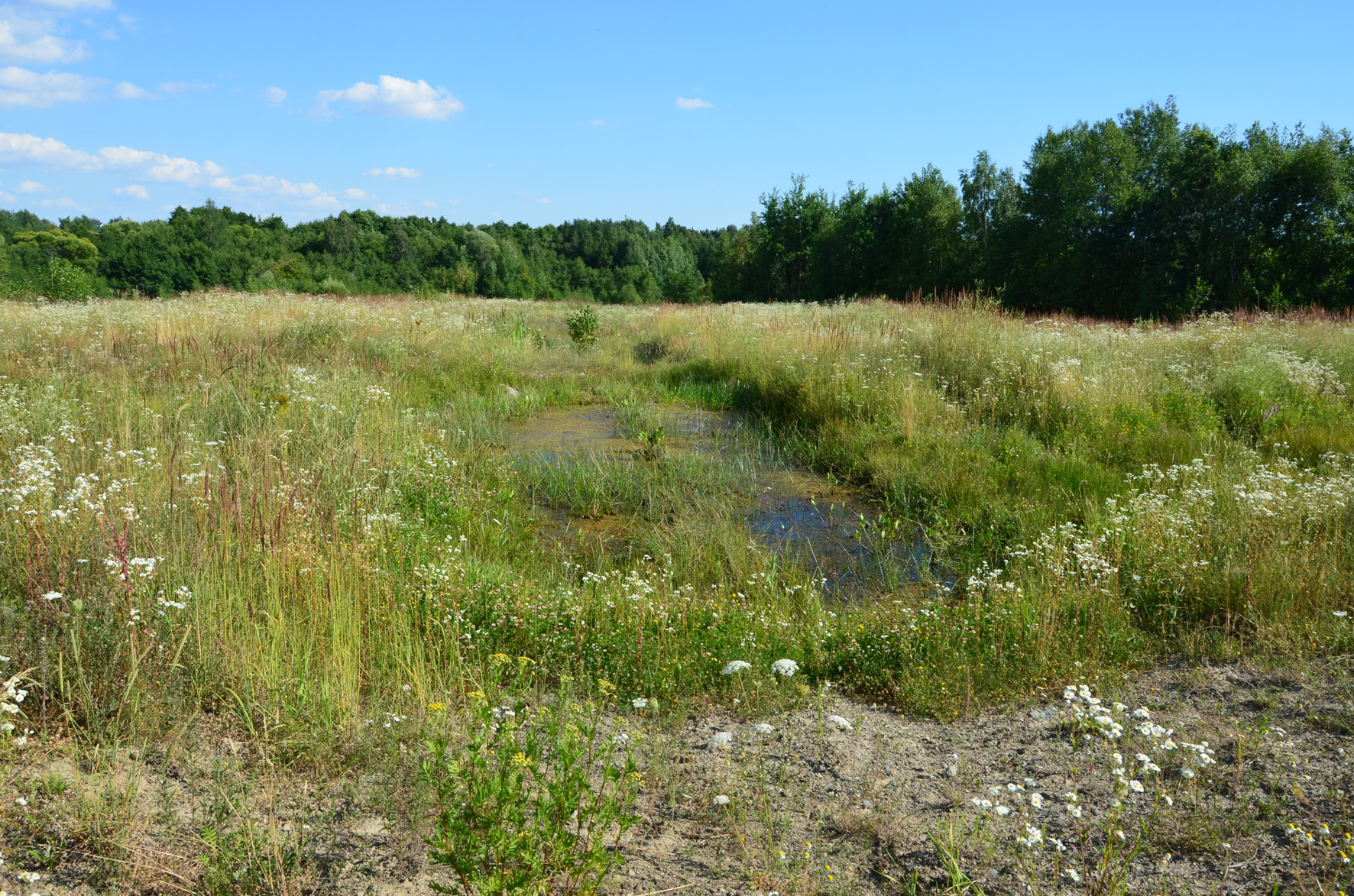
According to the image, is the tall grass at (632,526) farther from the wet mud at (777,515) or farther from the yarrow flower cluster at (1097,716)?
the yarrow flower cluster at (1097,716)

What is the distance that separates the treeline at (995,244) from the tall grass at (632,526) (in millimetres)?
6058

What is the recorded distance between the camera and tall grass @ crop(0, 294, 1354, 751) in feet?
9.56

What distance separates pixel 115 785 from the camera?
219cm

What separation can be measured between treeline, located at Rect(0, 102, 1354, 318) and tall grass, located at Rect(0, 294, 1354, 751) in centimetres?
606

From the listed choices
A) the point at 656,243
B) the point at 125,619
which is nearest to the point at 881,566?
the point at 125,619

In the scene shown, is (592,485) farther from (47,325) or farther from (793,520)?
(47,325)

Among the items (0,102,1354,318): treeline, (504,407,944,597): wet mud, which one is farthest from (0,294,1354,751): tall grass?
(0,102,1354,318): treeline

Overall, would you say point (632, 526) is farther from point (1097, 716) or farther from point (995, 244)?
point (995, 244)

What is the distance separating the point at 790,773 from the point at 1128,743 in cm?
127

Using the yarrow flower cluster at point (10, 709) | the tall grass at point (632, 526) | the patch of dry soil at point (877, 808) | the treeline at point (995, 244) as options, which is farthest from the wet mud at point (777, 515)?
the treeline at point (995, 244)

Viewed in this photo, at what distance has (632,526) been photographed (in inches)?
243

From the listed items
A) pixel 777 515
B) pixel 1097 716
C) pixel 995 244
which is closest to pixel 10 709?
pixel 1097 716

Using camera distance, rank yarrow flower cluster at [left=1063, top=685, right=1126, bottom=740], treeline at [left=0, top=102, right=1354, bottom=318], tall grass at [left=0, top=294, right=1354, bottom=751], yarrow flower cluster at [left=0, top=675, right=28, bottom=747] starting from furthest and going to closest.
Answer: treeline at [left=0, top=102, right=1354, bottom=318]
tall grass at [left=0, top=294, right=1354, bottom=751]
yarrow flower cluster at [left=1063, top=685, right=1126, bottom=740]
yarrow flower cluster at [left=0, top=675, right=28, bottom=747]

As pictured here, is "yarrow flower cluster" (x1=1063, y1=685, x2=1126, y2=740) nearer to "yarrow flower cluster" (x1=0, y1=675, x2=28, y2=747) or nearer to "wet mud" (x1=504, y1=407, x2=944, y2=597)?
"wet mud" (x1=504, y1=407, x2=944, y2=597)
